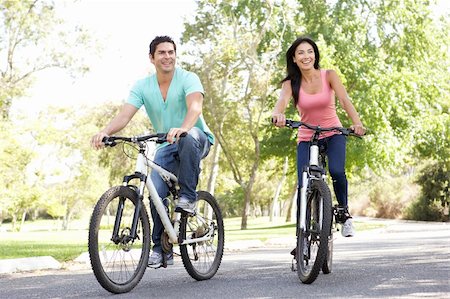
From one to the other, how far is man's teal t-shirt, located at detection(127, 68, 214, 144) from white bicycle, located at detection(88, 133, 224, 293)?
1.40ft

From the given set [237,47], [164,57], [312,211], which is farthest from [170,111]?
[237,47]

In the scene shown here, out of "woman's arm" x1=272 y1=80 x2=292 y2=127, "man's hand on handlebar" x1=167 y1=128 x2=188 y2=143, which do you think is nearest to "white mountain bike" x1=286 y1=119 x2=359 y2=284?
"woman's arm" x1=272 y1=80 x2=292 y2=127

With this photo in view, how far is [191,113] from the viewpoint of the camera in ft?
20.8

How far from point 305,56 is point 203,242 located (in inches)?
74.3

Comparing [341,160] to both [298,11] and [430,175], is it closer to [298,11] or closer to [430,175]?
[298,11]

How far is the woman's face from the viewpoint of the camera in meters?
7.07

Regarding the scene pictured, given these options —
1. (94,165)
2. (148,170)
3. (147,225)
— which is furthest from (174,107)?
(94,165)

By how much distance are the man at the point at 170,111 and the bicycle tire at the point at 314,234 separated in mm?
957

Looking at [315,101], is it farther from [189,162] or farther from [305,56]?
[189,162]

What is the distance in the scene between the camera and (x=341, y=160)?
23.2ft

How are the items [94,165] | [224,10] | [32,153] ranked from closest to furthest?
[224,10] < [32,153] < [94,165]

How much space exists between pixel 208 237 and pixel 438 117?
82.4 feet

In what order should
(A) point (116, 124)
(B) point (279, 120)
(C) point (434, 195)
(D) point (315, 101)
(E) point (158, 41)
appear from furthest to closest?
(C) point (434, 195) → (D) point (315, 101) → (B) point (279, 120) → (E) point (158, 41) → (A) point (116, 124)

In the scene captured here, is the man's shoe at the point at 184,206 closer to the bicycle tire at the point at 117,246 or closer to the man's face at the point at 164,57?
the bicycle tire at the point at 117,246
